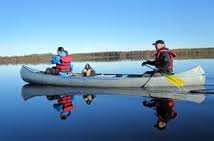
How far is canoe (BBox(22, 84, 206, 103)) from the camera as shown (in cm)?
1459

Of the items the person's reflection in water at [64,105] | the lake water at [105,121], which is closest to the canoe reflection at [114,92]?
the lake water at [105,121]

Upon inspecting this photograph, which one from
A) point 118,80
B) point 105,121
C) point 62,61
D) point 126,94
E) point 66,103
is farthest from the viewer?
point 62,61

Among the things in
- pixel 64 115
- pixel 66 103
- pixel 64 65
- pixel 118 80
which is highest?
pixel 64 65

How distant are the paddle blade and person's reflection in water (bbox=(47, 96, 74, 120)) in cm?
414

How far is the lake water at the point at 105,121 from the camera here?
8.89m

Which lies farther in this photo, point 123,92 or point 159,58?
point 123,92

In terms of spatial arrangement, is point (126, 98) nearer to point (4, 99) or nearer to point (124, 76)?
point (124, 76)

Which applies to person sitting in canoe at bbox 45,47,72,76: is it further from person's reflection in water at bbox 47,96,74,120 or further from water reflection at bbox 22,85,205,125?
person's reflection in water at bbox 47,96,74,120

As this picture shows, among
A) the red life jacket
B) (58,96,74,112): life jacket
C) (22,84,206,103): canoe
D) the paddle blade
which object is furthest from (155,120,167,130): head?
the red life jacket

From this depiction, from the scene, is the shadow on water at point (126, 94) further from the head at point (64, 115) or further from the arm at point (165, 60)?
the arm at point (165, 60)

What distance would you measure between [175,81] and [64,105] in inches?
202

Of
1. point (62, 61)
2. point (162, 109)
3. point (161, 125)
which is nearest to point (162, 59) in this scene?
point (162, 109)

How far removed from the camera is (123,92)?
682 inches

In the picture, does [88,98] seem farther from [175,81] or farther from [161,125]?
[161,125]
